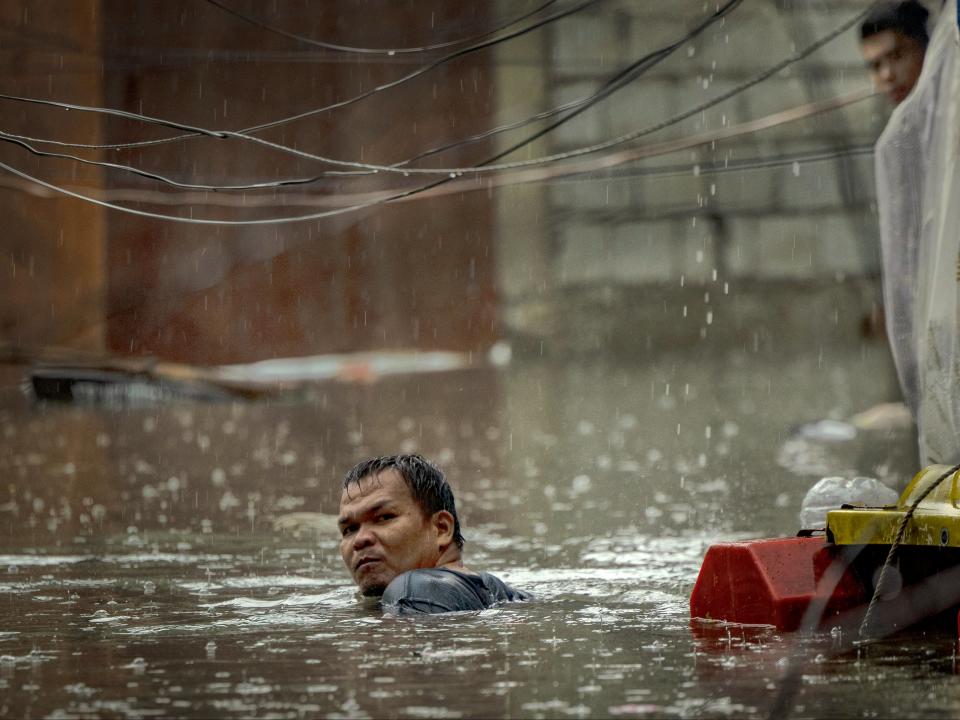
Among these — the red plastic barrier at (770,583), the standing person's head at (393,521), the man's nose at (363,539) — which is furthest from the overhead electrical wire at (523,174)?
the red plastic barrier at (770,583)

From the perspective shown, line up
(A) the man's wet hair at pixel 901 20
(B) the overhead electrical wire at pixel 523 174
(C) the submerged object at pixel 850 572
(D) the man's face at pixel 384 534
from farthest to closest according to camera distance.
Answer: (A) the man's wet hair at pixel 901 20, (B) the overhead electrical wire at pixel 523 174, (D) the man's face at pixel 384 534, (C) the submerged object at pixel 850 572

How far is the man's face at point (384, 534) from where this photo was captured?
5211 mm

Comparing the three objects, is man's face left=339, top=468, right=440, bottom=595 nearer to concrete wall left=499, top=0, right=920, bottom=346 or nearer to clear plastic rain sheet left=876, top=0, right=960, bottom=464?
clear plastic rain sheet left=876, top=0, right=960, bottom=464

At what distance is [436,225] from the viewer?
85.1 ft

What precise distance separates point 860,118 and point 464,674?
20572mm

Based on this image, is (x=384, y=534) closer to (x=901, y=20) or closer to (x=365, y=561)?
(x=365, y=561)

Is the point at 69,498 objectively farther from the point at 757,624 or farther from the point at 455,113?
the point at 455,113

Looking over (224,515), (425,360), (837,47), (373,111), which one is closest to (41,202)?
(373,111)

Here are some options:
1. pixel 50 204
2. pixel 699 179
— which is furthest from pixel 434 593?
pixel 699 179

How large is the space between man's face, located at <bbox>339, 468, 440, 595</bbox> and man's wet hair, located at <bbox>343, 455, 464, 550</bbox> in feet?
0.11

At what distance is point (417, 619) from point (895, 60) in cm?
408

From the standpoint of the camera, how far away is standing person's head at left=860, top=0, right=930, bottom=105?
7.09 metres

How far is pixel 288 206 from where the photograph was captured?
930 inches

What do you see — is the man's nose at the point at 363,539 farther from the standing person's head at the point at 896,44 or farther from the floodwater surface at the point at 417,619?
the standing person's head at the point at 896,44
